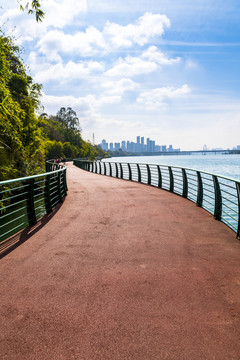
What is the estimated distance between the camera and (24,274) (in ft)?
13.9

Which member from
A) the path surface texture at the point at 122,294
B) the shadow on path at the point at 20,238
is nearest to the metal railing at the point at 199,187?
the path surface texture at the point at 122,294

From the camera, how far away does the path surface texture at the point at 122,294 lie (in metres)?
2.60

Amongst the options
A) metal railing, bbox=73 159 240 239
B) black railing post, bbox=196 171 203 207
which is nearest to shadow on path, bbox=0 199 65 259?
metal railing, bbox=73 159 240 239

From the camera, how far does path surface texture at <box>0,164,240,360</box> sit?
102 inches

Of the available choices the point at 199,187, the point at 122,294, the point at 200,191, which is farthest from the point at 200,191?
the point at 122,294

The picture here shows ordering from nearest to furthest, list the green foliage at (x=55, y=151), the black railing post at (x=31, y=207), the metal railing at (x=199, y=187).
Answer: the black railing post at (x=31, y=207)
the metal railing at (x=199, y=187)
the green foliage at (x=55, y=151)

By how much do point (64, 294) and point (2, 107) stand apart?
8.93 m

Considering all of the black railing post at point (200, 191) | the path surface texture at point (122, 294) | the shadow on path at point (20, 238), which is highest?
the black railing post at point (200, 191)

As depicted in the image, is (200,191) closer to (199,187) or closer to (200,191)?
(200,191)

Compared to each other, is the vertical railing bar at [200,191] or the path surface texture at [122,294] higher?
the vertical railing bar at [200,191]

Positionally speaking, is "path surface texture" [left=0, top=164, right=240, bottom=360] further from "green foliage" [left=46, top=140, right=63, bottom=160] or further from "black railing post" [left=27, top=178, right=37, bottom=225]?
"green foliage" [left=46, top=140, right=63, bottom=160]

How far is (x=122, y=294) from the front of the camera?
11.7 feet

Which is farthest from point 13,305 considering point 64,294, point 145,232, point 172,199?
point 172,199

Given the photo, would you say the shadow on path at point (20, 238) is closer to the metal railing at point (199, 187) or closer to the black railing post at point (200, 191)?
the metal railing at point (199, 187)
